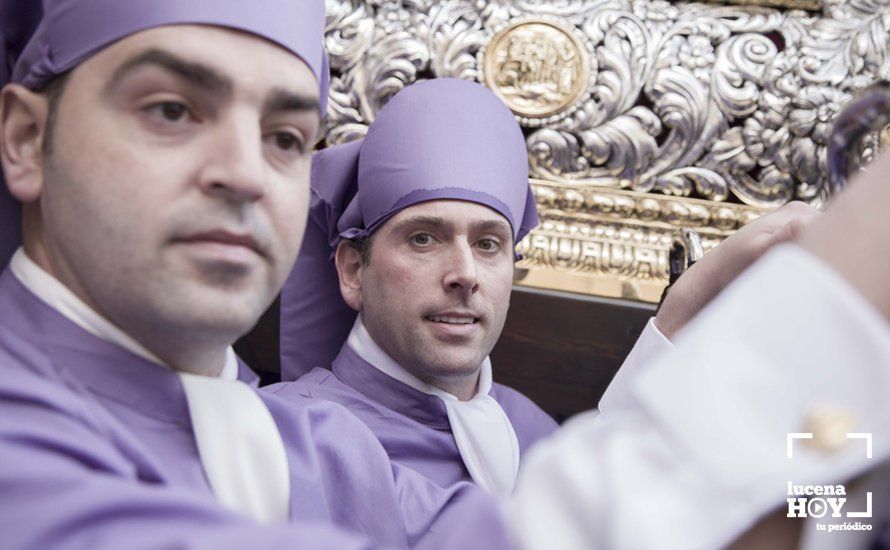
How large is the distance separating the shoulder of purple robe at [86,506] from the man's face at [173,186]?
99 mm

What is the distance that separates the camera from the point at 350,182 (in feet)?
5.14

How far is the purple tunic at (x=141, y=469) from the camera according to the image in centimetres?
54

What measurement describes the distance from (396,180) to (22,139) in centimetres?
73

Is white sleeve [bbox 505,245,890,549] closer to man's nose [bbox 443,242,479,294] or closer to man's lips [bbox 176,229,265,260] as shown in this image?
man's lips [bbox 176,229,265,260]

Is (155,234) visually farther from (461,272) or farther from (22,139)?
(461,272)

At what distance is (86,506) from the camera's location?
54cm

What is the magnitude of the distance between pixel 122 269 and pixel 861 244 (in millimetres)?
438

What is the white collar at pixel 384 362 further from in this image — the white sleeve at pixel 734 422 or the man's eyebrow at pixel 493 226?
the white sleeve at pixel 734 422

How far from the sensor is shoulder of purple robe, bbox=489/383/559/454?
156 centimetres

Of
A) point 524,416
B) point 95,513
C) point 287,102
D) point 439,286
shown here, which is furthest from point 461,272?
point 95,513

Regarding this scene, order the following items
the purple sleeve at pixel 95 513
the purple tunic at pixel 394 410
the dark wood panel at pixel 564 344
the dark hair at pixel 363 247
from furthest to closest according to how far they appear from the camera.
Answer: the dark wood panel at pixel 564 344
the dark hair at pixel 363 247
the purple tunic at pixel 394 410
the purple sleeve at pixel 95 513

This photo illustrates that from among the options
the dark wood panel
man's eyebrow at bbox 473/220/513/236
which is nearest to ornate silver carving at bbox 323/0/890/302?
the dark wood panel

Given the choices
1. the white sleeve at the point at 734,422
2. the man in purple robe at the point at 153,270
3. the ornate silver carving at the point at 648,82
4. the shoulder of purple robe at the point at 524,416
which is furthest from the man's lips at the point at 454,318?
the white sleeve at the point at 734,422

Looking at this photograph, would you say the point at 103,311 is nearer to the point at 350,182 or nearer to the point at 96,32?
the point at 96,32
